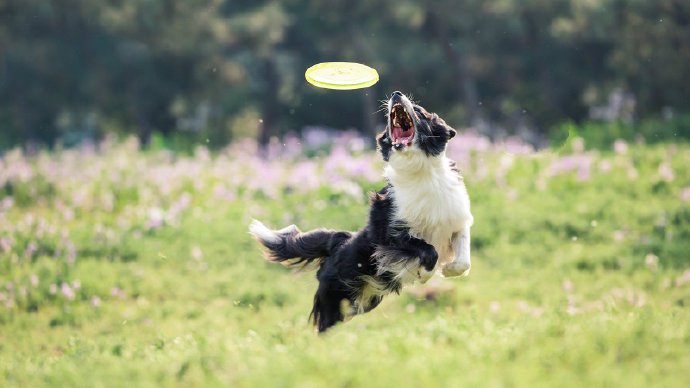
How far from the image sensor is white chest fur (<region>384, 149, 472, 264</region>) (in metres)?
4.91

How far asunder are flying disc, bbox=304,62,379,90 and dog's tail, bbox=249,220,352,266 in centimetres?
94

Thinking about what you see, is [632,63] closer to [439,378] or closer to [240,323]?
[240,323]

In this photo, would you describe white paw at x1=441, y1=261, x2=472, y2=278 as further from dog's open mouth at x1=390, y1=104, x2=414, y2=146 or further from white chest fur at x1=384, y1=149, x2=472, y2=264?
dog's open mouth at x1=390, y1=104, x2=414, y2=146

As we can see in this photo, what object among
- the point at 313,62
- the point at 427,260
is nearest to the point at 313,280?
the point at 427,260

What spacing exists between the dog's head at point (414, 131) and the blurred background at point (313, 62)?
14010 millimetres

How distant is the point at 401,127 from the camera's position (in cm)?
493

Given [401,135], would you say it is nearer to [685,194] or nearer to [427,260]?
[427,260]

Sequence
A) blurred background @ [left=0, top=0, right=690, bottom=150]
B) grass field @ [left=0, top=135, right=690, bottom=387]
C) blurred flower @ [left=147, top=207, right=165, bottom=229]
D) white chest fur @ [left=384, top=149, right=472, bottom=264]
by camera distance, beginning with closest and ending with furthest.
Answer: grass field @ [left=0, top=135, right=690, bottom=387] < white chest fur @ [left=384, top=149, right=472, bottom=264] < blurred flower @ [left=147, top=207, right=165, bottom=229] < blurred background @ [left=0, top=0, right=690, bottom=150]

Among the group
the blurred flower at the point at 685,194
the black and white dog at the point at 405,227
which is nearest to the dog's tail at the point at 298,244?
the black and white dog at the point at 405,227

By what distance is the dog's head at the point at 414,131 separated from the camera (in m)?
4.84

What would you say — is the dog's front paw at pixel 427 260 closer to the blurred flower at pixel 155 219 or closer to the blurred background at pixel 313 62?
the blurred flower at pixel 155 219

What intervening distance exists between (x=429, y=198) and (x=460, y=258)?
40 centimetres

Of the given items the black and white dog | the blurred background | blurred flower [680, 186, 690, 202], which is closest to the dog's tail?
the black and white dog

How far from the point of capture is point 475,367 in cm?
362
